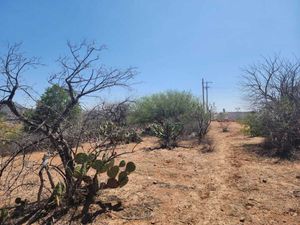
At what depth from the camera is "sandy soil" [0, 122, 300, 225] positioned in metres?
5.77

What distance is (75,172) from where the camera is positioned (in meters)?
6.12

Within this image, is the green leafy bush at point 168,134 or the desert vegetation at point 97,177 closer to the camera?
the desert vegetation at point 97,177

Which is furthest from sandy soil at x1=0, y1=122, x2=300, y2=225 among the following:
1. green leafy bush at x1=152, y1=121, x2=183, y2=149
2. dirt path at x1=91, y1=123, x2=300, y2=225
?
green leafy bush at x1=152, y1=121, x2=183, y2=149

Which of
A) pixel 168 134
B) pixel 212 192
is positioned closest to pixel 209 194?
pixel 212 192

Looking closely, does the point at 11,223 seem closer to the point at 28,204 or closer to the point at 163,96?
the point at 28,204

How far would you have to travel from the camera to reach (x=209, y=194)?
701 centimetres

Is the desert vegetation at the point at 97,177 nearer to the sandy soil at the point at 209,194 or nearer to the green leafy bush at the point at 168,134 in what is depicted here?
the sandy soil at the point at 209,194

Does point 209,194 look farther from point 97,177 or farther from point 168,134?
point 168,134

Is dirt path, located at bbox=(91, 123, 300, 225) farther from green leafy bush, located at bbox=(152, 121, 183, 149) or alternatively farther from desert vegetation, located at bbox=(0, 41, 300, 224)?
green leafy bush, located at bbox=(152, 121, 183, 149)

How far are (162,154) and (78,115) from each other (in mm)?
5163

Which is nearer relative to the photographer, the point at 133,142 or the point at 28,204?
the point at 28,204

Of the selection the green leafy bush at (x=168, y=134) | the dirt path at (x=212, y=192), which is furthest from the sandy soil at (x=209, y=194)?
the green leafy bush at (x=168, y=134)

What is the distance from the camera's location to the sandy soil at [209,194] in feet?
18.9

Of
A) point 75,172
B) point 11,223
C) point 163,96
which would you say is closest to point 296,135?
point 75,172
